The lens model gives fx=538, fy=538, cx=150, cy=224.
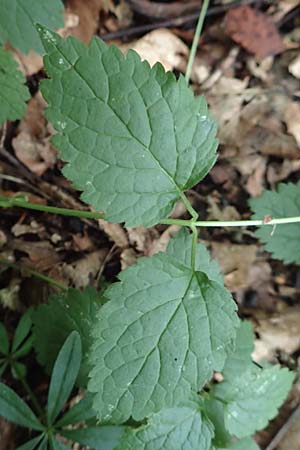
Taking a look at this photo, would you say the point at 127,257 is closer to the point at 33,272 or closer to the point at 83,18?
the point at 33,272

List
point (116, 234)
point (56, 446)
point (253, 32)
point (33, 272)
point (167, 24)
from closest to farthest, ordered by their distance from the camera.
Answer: point (56, 446) → point (33, 272) → point (116, 234) → point (167, 24) → point (253, 32)

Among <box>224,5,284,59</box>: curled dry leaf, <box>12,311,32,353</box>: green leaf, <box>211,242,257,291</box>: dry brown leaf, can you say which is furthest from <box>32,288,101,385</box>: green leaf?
<box>224,5,284,59</box>: curled dry leaf

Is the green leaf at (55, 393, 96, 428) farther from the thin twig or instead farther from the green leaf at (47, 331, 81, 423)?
the thin twig

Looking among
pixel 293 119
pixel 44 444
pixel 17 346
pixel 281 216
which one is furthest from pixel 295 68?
pixel 44 444

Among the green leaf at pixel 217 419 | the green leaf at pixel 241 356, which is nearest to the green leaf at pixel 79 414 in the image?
the green leaf at pixel 217 419

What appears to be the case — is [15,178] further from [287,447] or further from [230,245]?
[287,447]

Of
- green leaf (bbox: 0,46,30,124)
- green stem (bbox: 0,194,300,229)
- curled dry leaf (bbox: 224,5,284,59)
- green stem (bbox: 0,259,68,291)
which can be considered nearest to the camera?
green stem (bbox: 0,194,300,229)

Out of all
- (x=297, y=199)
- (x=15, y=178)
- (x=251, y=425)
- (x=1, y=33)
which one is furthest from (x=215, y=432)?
(x=1, y=33)

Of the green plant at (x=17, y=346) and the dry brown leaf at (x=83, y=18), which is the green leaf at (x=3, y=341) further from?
the dry brown leaf at (x=83, y=18)
